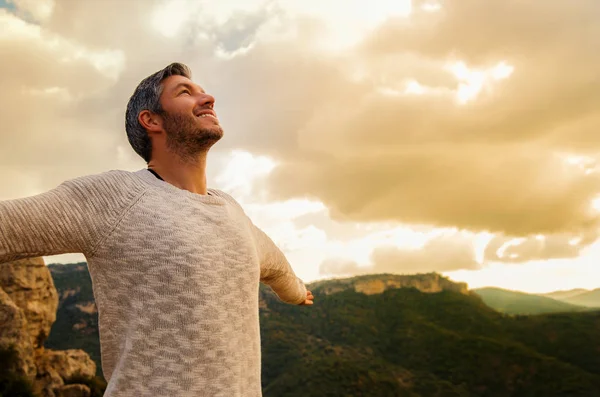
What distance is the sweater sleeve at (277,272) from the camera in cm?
194

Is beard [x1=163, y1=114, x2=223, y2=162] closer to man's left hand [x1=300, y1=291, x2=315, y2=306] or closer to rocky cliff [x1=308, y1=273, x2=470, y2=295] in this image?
man's left hand [x1=300, y1=291, x2=315, y2=306]

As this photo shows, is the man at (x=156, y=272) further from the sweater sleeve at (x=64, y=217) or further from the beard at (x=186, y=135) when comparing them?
the beard at (x=186, y=135)

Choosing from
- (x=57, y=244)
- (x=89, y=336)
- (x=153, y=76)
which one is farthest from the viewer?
(x=89, y=336)

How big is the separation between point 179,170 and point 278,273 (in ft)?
2.24

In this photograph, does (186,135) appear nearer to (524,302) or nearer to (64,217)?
(64,217)

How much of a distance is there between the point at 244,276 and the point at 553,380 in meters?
48.7

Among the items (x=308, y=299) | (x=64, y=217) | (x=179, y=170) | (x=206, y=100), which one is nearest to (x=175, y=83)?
(x=206, y=100)

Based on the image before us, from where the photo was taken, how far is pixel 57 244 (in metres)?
1.27

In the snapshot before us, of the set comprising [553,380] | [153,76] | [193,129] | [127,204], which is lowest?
[553,380]

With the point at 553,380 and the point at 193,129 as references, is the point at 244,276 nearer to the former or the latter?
the point at 193,129

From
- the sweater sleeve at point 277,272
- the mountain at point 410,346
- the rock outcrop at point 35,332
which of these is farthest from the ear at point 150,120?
the mountain at point 410,346

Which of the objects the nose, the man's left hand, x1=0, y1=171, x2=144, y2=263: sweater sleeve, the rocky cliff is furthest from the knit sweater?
the rocky cliff

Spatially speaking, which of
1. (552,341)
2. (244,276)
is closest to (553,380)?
(552,341)

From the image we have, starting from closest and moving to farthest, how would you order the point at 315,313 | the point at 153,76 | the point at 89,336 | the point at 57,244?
the point at 57,244
the point at 153,76
the point at 89,336
the point at 315,313
